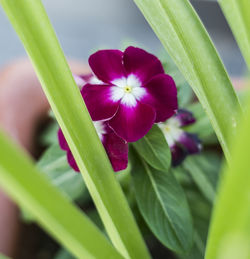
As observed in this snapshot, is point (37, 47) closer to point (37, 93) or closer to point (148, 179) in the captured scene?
point (148, 179)

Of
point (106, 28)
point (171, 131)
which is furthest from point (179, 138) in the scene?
point (106, 28)

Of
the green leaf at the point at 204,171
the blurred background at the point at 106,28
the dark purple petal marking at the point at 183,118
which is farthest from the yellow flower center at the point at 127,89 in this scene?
the blurred background at the point at 106,28

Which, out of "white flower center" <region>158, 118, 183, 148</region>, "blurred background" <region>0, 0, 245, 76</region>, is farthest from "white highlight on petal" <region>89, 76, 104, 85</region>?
"blurred background" <region>0, 0, 245, 76</region>

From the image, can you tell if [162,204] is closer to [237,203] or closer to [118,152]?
[118,152]

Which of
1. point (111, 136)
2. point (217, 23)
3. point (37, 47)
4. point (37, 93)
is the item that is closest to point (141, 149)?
point (111, 136)

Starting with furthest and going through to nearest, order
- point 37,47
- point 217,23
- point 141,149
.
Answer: point 217,23 < point 141,149 < point 37,47
